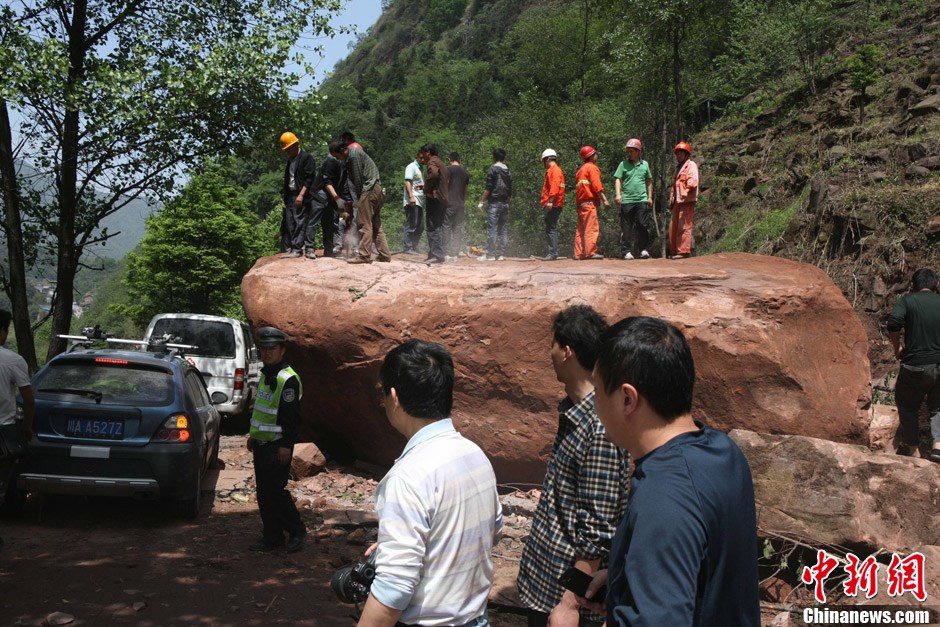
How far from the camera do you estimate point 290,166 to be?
31.8 ft

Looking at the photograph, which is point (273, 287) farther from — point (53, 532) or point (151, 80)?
point (151, 80)

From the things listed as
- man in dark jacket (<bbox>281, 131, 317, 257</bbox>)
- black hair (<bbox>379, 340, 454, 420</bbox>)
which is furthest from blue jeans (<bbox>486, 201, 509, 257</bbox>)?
black hair (<bbox>379, 340, 454, 420</bbox>)

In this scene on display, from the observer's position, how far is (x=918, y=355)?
6.95 metres

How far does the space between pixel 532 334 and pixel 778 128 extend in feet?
58.2

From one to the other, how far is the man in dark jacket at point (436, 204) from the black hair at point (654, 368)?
7.49 m

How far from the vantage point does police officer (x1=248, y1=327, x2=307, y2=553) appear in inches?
227

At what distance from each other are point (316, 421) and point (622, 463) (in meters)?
6.61

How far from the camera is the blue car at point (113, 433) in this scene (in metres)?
6.08

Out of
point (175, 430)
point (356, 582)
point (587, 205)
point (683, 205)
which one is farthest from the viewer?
point (587, 205)

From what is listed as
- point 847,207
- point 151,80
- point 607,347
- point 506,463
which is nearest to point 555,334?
point 607,347

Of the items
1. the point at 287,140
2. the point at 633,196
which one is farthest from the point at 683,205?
the point at 287,140

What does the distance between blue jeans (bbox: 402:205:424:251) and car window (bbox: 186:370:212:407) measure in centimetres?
462

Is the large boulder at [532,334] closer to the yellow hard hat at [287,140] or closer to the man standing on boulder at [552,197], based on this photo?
the yellow hard hat at [287,140]

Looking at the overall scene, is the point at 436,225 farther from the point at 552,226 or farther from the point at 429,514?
the point at 429,514
